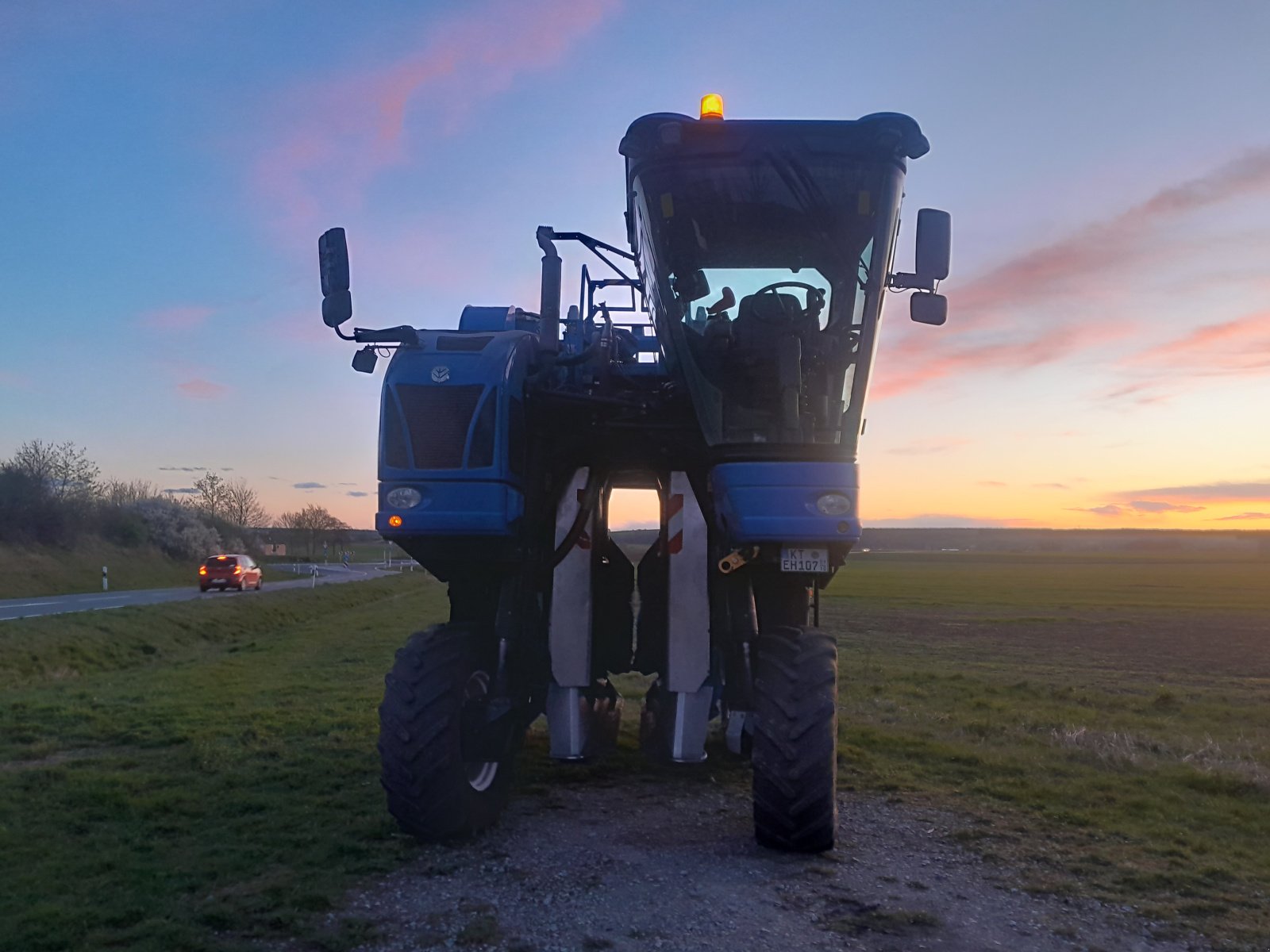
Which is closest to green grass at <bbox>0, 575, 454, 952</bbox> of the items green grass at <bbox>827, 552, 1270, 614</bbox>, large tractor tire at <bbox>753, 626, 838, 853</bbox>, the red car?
large tractor tire at <bbox>753, 626, 838, 853</bbox>

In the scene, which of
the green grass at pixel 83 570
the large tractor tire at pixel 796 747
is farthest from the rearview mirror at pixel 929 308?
the green grass at pixel 83 570

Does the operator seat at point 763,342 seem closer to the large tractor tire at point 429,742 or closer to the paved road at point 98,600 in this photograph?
the large tractor tire at point 429,742

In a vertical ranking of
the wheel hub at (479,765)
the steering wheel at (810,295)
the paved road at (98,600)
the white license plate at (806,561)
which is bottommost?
the paved road at (98,600)

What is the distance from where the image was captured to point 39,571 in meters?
45.4

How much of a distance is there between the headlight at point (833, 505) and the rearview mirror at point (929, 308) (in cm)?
127

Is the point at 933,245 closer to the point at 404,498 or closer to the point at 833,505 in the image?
the point at 833,505

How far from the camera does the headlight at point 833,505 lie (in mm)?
5869

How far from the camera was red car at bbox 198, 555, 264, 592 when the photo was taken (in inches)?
1639

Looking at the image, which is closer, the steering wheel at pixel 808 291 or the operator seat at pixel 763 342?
the operator seat at pixel 763 342

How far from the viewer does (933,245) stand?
20.6 ft

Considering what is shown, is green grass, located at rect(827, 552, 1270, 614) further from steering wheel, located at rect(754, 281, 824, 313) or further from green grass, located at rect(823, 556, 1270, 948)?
steering wheel, located at rect(754, 281, 824, 313)

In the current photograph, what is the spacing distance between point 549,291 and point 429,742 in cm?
289

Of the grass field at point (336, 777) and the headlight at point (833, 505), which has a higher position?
the headlight at point (833, 505)

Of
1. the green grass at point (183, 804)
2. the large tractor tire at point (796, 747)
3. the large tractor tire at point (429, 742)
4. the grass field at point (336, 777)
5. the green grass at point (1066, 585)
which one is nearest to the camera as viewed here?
the green grass at point (183, 804)
